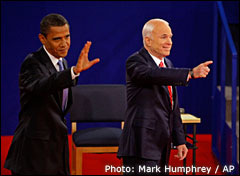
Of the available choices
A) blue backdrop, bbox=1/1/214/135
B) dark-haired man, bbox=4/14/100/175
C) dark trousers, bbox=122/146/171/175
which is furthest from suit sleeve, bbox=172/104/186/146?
blue backdrop, bbox=1/1/214/135

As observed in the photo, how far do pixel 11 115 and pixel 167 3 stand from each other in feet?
8.77

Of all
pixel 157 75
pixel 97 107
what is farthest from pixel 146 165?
pixel 97 107

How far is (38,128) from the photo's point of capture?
1719 mm

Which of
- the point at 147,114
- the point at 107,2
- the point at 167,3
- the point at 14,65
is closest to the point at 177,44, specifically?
the point at 167,3

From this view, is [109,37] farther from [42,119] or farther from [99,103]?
[42,119]

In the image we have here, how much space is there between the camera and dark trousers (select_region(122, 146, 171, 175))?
206 cm

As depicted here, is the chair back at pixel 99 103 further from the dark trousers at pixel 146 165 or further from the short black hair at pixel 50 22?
the short black hair at pixel 50 22

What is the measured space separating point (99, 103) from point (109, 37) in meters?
1.67

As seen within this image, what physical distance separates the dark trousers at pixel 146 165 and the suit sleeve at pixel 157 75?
1.36 ft

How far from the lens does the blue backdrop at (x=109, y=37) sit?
16.9ft

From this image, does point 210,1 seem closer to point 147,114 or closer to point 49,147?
point 147,114

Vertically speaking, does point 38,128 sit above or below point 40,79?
below

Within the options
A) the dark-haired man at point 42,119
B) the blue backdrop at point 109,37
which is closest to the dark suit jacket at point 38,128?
the dark-haired man at point 42,119

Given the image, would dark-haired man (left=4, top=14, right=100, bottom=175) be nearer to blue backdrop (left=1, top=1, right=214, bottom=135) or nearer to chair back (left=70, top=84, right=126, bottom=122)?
chair back (left=70, top=84, right=126, bottom=122)
